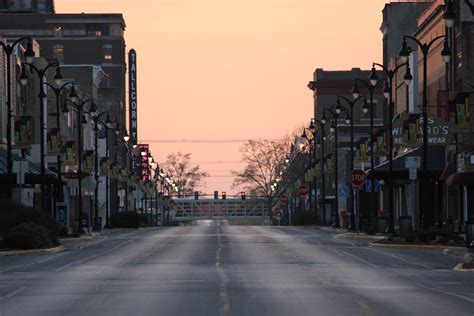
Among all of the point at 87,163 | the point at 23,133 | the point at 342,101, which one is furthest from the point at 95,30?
the point at 23,133

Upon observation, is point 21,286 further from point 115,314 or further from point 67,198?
point 67,198

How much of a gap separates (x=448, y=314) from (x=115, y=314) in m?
5.04

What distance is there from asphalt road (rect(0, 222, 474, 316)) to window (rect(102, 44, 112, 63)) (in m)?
143

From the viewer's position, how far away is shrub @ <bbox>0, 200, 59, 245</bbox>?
56.1m

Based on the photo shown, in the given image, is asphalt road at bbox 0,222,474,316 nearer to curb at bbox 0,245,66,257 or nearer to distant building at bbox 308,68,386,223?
curb at bbox 0,245,66,257

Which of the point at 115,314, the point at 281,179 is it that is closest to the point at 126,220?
the point at 281,179

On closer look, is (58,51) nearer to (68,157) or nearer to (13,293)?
(68,157)

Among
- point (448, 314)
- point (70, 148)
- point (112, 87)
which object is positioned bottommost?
point (448, 314)

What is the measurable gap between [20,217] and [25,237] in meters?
5.03

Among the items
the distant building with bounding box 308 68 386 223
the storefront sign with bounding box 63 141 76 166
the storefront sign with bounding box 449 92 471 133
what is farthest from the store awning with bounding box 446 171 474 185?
the distant building with bounding box 308 68 386 223

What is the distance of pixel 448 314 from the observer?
20219 millimetres

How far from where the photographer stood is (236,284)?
27906 mm

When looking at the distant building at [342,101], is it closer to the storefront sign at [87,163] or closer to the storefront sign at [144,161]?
the storefront sign at [144,161]

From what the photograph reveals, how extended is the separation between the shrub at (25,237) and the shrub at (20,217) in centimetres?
229
